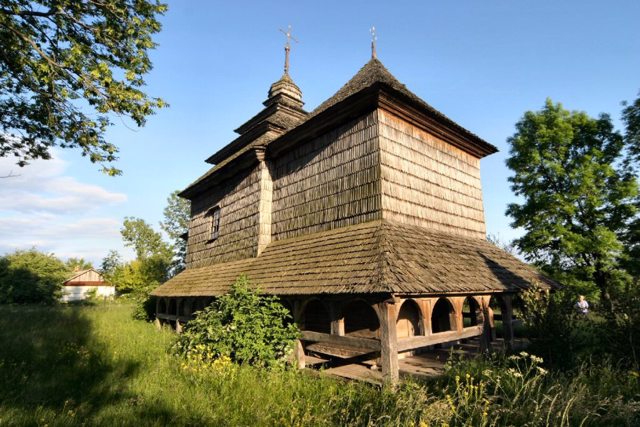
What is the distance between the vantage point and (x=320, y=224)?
9.97 metres

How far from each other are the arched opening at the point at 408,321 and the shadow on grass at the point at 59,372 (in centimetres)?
641

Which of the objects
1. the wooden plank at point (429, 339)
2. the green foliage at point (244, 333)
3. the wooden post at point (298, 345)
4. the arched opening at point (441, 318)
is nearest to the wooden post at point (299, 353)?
the wooden post at point (298, 345)

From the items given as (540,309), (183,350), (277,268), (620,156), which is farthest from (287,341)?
(620,156)

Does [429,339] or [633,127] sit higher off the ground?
[633,127]

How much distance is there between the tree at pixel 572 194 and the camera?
55.8 ft

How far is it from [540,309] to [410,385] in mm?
3906

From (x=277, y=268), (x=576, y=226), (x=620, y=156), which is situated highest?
(x=620, y=156)

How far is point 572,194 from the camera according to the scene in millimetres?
18031

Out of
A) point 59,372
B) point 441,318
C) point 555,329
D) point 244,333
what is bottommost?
A: point 59,372

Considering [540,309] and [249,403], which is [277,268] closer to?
[249,403]

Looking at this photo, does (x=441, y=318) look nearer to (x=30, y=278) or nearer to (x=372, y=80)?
(x=372, y=80)

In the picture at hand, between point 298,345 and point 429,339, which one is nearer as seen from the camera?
point 429,339

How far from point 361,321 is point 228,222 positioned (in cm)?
718

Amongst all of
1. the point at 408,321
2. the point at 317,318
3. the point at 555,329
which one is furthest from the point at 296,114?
the point at 555,329
